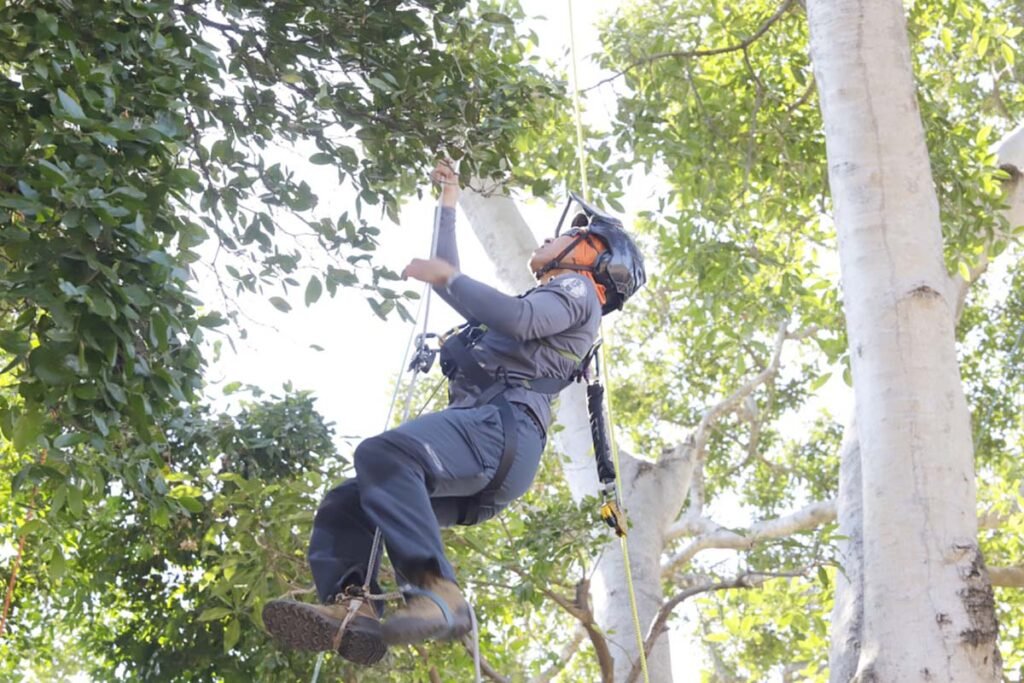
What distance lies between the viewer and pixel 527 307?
3039 millimetres

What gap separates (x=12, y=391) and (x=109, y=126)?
2.77m

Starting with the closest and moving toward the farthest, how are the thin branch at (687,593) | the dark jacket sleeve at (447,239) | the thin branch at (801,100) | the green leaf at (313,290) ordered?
the dark jacket sleeve at (447,239), the green leaf at (313,290), the thin branch at (687,593), the thin branch at (801,100)

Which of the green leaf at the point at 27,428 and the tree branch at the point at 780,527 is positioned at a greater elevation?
the tree branch at the point at 780,527

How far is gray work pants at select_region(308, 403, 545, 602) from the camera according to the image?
280cm

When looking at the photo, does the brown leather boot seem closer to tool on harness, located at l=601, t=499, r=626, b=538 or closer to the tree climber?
the tree climber

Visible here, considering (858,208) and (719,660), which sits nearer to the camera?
(858,208)

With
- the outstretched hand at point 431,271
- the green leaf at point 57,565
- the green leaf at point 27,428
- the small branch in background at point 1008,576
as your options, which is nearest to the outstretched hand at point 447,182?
the outstretched hand at point 431,271

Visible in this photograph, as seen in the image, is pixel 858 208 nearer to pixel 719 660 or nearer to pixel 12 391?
pixel 12 391

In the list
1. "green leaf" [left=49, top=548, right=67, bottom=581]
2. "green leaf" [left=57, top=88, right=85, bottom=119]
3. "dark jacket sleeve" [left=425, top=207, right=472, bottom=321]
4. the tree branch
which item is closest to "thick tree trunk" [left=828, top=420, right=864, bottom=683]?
"dark jacket sleeve" [left=425, top=207, right=472, bottom=321]

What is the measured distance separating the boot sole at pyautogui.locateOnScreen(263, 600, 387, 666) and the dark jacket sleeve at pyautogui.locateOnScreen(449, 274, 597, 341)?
2.35 feet

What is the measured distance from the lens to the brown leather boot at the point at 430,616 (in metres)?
2.65

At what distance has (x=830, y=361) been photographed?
7.07 m

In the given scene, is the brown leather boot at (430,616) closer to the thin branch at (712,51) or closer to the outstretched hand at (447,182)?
the outstretched hand at (447,182)

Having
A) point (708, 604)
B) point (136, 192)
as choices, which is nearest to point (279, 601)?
point (136, 192)
